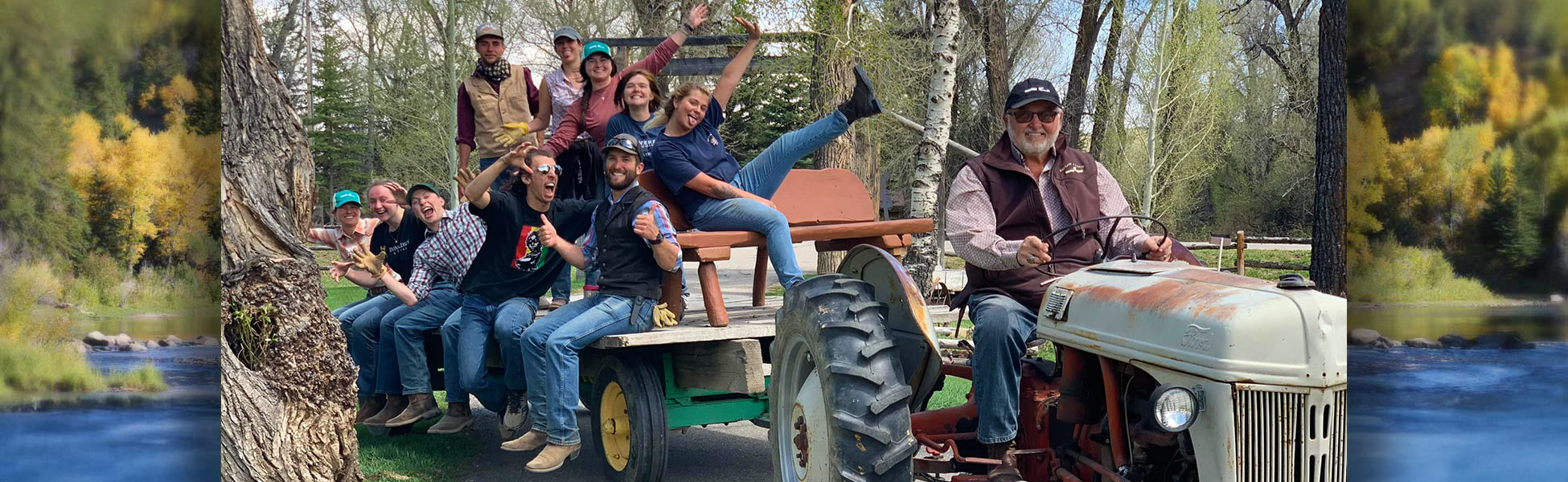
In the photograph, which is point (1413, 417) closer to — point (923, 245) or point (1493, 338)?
point (1493, 338)

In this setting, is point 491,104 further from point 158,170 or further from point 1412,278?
point 1412,278

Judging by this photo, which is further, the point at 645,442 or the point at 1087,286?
the point at 645,442

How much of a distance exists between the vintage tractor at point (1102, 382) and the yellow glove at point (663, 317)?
3.15ft

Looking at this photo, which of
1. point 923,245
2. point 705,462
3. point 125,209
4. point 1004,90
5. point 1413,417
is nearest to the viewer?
point 1413,417

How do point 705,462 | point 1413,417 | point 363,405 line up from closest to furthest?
point 1413,417
point 705,462
point 363,405

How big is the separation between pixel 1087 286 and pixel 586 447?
3951 millimetres

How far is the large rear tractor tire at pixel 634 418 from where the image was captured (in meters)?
5.34

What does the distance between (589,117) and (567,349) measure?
204 centimetres

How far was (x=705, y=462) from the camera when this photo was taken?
6422mm

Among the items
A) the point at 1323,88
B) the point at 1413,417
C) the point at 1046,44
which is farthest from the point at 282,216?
the point at 1046,44

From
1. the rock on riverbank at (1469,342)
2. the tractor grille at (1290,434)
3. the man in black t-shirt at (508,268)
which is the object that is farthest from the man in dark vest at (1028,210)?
the man in black t-shirt at (508,268)

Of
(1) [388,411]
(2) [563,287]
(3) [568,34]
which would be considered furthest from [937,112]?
(1) [388,411]

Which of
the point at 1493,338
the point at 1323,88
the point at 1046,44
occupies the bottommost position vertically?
the point at 1493,338

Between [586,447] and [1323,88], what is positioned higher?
[1323,88]
